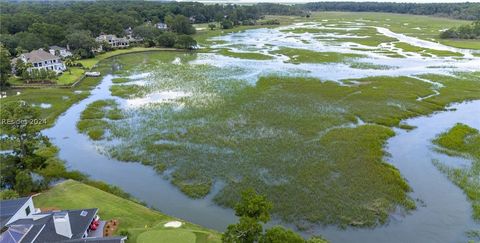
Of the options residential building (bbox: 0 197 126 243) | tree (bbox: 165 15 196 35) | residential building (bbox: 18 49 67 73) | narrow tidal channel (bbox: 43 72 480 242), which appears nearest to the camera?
residential building (bbox: 0 197 126 243)

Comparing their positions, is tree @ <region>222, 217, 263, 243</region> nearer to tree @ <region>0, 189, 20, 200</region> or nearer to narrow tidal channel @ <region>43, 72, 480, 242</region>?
narrow tidal channel @ <region>43, 72, 480, 242</region>

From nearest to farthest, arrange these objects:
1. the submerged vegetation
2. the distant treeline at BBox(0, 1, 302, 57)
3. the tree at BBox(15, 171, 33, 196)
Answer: the tree at BBox(15, 171, 33, 196), the submerged vegetation, the distant treeline at BBox(0, 1, 302, 57)

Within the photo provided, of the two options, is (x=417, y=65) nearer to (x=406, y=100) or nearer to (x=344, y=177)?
(x=406, y=100)

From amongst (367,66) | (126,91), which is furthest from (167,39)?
(367,66)

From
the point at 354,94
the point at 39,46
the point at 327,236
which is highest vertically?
the point at 39,46

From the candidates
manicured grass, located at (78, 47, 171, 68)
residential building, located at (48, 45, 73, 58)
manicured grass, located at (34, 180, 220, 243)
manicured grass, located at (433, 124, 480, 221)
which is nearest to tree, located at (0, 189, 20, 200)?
manicured grass, located at (34, 180, 220, 243)

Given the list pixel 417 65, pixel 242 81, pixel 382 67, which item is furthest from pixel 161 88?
pixel 417 65

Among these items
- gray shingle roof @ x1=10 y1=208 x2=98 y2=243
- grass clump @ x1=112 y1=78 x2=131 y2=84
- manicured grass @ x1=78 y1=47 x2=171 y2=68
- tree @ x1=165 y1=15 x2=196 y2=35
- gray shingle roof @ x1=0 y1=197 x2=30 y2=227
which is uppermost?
tree @ x1=165 y1=15 x2=196 y2=35
